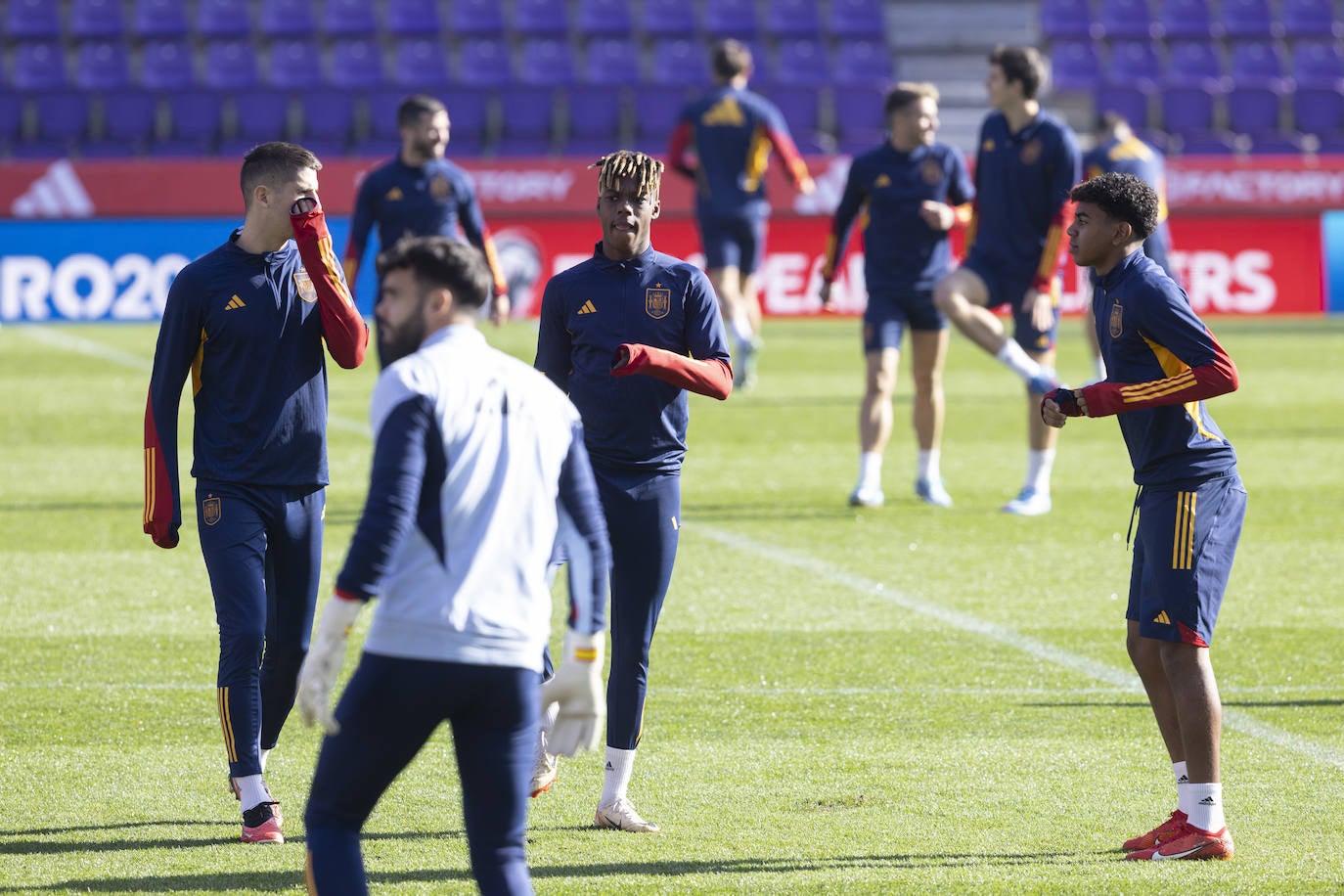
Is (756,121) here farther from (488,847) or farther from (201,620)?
(488,847)

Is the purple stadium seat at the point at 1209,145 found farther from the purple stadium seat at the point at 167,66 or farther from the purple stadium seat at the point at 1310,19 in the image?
the purple stadium seat at the point at 167,66

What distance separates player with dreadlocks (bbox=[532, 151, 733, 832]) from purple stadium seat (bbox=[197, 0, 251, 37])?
2454cm

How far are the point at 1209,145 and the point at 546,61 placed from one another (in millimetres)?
9667

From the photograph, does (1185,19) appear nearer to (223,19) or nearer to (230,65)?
(230,65)

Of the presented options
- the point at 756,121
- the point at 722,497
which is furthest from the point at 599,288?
the point at 756,121

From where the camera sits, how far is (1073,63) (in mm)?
29156

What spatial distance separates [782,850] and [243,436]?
194 cm

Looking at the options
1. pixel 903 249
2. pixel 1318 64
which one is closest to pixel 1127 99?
pixel 1318 64

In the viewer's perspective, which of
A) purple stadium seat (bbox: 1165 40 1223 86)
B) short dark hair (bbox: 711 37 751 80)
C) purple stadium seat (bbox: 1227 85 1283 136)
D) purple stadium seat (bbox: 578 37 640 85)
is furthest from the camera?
purple stadium seat (bbox: 1165 40 1223 86)

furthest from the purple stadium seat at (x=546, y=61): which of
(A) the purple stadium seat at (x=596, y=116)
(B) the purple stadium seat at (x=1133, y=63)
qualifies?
(B) the purple stadium seat at (x=1133, y=63)

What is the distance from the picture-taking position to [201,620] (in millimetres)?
8531

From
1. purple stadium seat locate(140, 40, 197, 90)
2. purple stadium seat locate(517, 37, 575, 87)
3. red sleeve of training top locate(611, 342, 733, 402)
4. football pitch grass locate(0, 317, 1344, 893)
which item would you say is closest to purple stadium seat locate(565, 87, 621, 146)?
purple stadium seat locate(517, 37, 575, 87)

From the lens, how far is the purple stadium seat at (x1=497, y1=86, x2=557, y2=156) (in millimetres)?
26891

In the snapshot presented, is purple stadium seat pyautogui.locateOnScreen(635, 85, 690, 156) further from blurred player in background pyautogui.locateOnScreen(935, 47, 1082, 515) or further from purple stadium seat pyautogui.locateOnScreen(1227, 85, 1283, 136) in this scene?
blurred player in background pyautogui.locateOnScreen(935, 47, 1082, 515)
